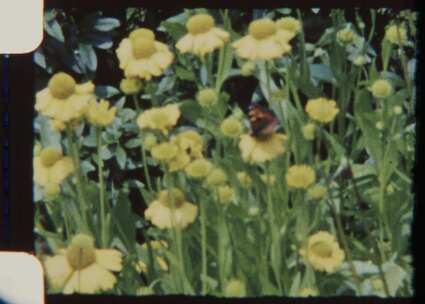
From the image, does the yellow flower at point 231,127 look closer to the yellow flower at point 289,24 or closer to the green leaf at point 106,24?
the yellow flower at point 289,24

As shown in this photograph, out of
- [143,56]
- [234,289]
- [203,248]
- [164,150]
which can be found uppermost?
[143,56]

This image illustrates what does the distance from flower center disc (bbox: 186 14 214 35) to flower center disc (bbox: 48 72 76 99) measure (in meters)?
0.32

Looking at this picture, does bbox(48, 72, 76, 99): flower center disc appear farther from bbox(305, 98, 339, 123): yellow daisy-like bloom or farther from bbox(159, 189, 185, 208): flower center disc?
bbox(305, 98, 339, 123): yellow daisy-like bloom

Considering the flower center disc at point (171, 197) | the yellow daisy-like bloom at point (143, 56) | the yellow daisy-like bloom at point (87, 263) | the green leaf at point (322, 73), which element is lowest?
the yellow daisy-like bloom at point (87, 263)

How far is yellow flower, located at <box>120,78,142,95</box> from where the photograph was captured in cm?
205

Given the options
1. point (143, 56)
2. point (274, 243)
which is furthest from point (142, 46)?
point (274, 243)

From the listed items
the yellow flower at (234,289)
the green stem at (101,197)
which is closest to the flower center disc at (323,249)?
the yellow flower at (234,289)

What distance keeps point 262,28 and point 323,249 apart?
559mm

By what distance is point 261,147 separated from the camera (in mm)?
2041

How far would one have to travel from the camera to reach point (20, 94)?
6.73 ft

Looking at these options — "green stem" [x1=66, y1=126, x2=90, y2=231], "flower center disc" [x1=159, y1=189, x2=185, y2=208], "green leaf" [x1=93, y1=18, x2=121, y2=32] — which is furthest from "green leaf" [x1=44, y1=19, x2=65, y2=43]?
"flower center disc" [x1=159, y1=189, x2=185, y2=208]

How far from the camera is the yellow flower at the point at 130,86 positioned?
2047 mm

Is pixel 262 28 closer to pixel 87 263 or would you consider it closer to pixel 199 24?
pixel 199 24

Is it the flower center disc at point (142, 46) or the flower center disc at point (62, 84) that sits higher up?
the flower center disc at point (142, 46)
